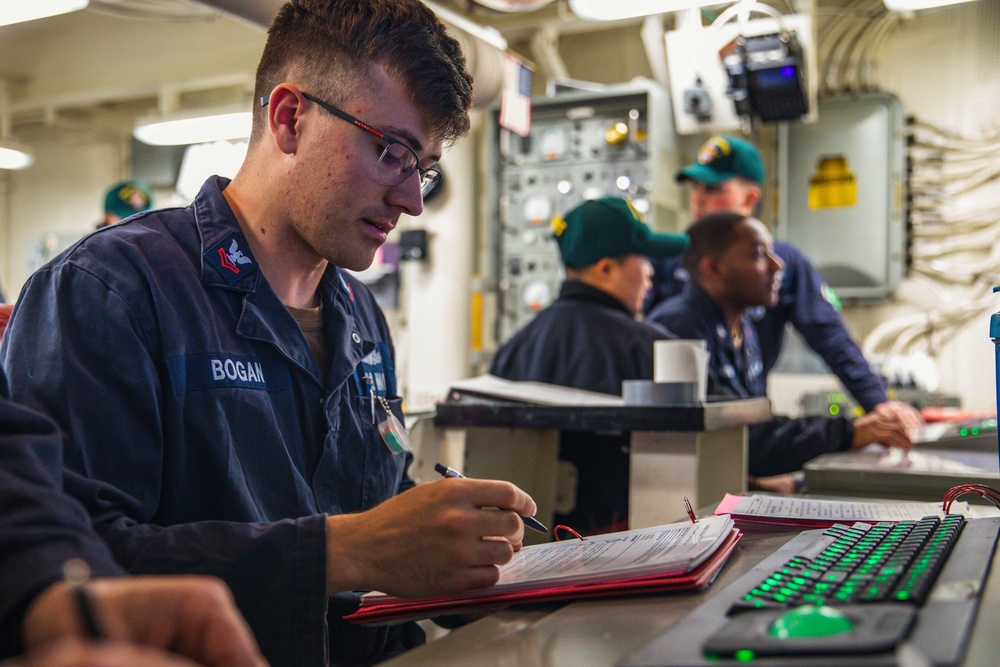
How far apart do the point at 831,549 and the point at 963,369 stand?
407cm

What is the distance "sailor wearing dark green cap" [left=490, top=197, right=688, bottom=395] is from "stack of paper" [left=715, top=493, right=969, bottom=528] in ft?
3.14

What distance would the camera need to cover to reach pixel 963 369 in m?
4.45

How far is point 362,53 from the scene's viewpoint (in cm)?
119

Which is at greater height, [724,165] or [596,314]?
[724,165]

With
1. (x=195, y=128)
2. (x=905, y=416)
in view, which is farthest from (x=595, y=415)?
(x=195, y=128)

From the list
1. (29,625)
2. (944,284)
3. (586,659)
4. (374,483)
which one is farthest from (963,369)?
(29,625)

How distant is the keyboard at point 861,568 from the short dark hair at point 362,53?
76 cm

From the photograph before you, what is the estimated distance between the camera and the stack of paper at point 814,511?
45.5 inches

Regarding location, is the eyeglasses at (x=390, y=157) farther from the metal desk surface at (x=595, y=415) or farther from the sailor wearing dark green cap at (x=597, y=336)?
the sailor wearing dark green cap at (x=597, y=336)

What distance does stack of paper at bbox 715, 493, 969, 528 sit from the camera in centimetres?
116

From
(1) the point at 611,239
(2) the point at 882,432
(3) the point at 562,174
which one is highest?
(3) the point at 562,174

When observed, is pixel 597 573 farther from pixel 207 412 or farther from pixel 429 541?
pixel 207 412

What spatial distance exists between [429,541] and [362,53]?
688mm

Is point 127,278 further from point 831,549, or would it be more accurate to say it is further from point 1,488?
point 831,549
